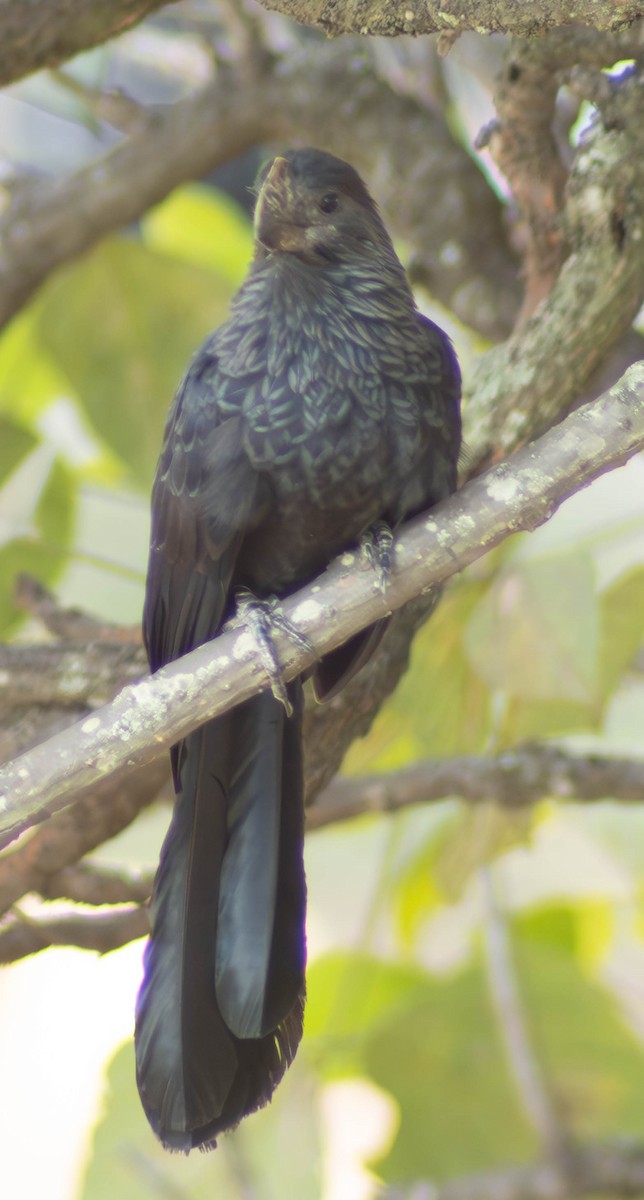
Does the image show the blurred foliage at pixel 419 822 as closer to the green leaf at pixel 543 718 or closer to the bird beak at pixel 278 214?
the green leaf at pixel 543 718

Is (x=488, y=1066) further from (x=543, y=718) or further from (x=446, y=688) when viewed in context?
(x=543, y=718)

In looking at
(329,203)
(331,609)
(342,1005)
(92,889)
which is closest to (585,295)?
(329,203)

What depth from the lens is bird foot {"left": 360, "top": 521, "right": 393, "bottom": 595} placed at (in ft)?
3.92

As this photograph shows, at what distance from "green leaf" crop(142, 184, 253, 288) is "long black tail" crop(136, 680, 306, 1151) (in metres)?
1.43

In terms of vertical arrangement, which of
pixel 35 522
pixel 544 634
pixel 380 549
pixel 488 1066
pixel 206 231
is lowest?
pixel 488 1066

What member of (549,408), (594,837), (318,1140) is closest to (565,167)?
(549,408)

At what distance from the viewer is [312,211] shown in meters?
1.48

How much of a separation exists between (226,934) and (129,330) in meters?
1.25

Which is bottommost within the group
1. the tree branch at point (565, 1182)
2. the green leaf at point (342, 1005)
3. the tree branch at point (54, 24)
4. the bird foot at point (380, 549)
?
the tree branch at point (565, 1182)

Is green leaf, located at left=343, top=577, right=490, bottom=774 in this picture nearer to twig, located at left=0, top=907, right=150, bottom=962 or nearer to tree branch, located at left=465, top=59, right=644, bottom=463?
tree branch, located at left=465, top=59, right=644, bottom=463

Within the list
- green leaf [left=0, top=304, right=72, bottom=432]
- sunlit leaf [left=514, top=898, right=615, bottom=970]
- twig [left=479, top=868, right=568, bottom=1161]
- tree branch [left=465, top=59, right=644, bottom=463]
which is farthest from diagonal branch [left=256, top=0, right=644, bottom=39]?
sunlit leaf [left=514, top=898, right=615, bottom=970]

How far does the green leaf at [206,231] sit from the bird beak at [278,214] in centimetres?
114

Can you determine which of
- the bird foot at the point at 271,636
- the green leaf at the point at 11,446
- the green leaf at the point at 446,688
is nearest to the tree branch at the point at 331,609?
the bird foot at the point at 271,636

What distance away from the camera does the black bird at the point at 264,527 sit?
50.9 inches
